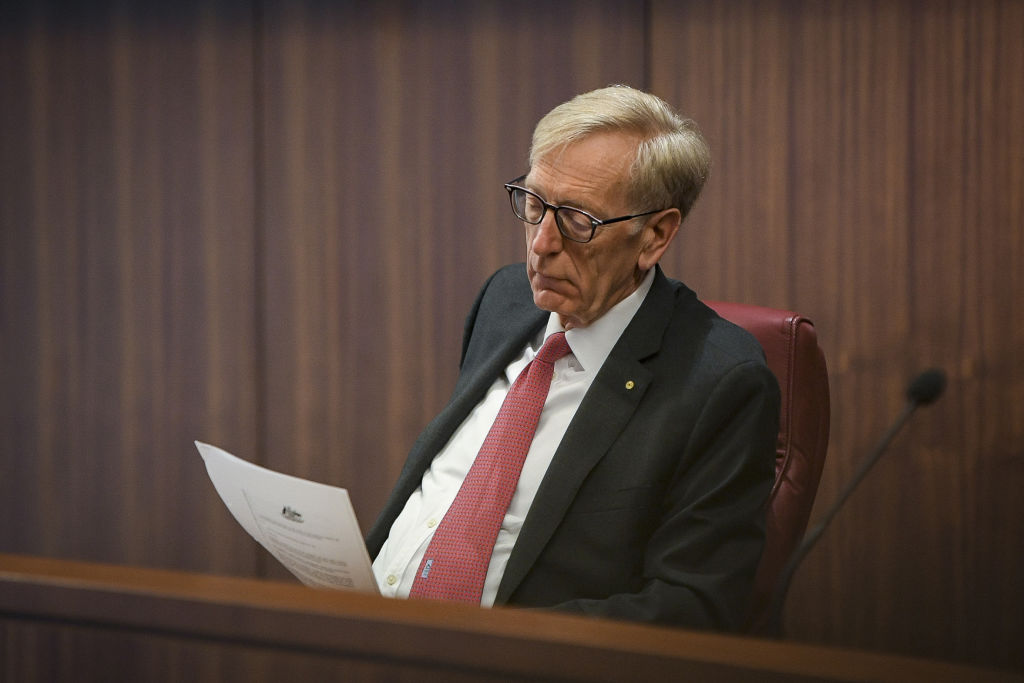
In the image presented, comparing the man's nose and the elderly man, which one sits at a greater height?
the man's nose

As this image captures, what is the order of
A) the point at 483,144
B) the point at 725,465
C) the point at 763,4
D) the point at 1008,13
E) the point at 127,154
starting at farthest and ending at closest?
the point at 127,154, the point at 483,144, the point at 763,4, the point at 1008,13, the point at 725,465

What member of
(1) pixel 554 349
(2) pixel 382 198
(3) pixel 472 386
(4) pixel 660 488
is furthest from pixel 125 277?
(4) pixel 660 488

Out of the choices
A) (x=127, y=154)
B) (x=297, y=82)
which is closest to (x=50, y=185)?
(x=127, y=154)

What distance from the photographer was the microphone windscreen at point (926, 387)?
1.04 metres

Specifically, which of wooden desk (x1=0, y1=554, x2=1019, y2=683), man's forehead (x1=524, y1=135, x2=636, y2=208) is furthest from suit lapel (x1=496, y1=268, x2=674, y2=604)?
wooden desk (x1=0, y1=554, x2=1019, y2=683)

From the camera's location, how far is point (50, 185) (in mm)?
2660

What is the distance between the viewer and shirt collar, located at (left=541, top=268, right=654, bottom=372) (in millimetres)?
1375

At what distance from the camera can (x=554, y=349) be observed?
4.65 ft

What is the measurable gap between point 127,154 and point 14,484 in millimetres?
1072

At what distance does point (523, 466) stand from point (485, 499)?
0.25ft

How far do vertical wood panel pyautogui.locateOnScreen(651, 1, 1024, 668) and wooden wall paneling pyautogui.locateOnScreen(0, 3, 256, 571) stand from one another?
1.35 metres

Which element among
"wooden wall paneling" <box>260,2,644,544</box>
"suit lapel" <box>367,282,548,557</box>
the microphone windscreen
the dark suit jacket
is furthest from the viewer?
"wooden wall paneling" <box>260,2,644,544</box>

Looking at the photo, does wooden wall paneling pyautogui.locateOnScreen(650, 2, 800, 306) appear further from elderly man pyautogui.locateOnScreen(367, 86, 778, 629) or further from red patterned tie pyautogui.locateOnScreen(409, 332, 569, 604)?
red patterned tie pyautogui.locateOnScreen(409, 332, 569, 604)

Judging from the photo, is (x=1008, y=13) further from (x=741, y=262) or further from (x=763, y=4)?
(x=741, y=262)
